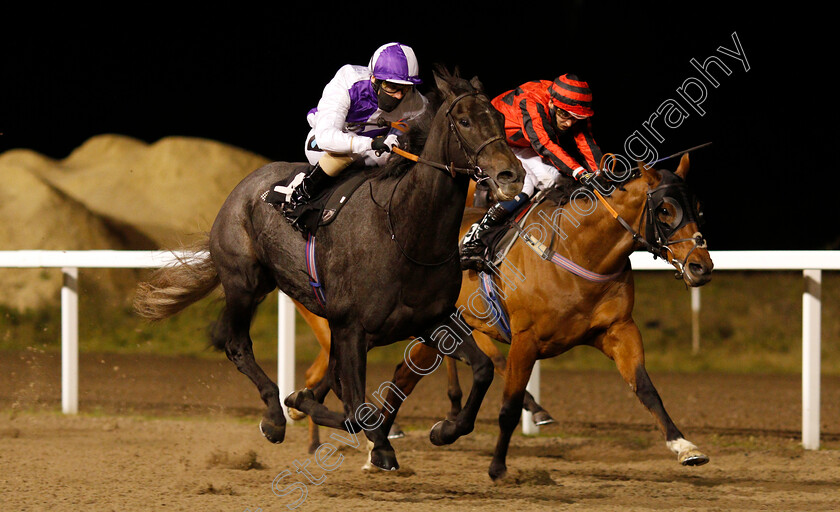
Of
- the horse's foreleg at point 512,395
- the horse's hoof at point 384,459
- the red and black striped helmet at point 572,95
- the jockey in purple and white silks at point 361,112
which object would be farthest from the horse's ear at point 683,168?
the horse's hoof at point 384,459

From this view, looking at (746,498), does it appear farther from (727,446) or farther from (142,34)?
(142,34)

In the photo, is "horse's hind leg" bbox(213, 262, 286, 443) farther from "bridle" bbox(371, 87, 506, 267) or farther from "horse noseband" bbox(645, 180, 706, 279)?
"horse noseband" bbox(645, 180, 706, 279)

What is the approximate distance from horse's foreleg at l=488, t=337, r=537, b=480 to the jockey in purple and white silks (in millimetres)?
1274

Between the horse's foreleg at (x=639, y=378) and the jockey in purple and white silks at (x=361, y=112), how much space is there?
4.99ft

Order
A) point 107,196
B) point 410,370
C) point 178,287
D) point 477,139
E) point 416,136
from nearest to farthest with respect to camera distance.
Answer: point 477,139 < point 416,136 < point 410,370 < point 178,287 < point 107,196

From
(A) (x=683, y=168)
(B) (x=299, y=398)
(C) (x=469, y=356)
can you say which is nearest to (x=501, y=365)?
(C) (x=469, y=356)

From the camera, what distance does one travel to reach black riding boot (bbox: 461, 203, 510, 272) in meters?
5.63

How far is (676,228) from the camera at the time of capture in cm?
492

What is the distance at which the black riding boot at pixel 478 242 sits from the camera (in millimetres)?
5633

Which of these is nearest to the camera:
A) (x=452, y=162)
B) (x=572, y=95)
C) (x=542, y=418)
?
(x=452, y=162)

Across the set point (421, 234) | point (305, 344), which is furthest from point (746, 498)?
point (305, 344)

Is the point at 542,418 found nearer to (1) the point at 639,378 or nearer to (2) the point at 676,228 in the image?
(1) the point at 639,378

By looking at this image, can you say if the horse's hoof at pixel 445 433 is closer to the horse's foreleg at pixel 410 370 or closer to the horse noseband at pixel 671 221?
the horse's foreleg at pixel 410 370

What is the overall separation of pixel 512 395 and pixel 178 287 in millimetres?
1960
